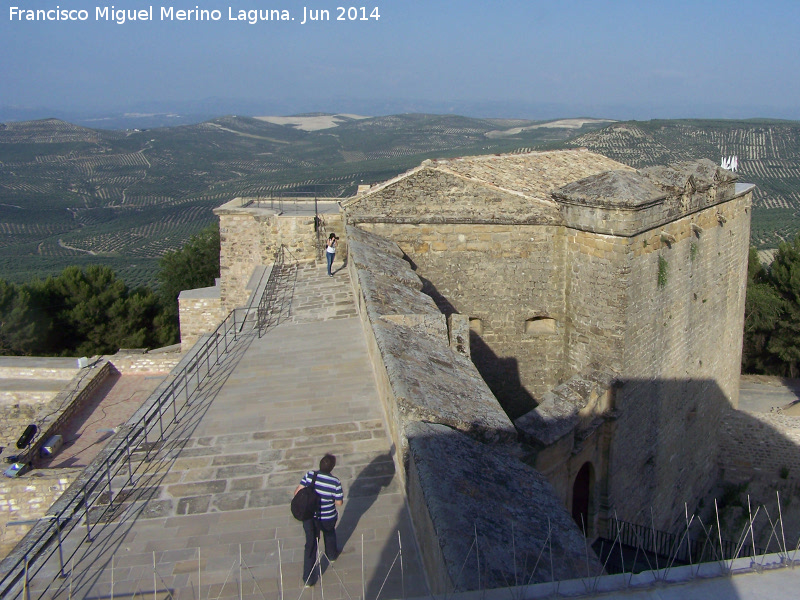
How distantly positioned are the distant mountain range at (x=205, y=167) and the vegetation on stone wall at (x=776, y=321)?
15.2 metres

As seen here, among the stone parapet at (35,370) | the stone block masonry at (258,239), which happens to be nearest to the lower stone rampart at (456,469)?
the stone block masonry at (258,239)

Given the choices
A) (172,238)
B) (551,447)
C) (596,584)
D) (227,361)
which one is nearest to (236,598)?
(596,584)

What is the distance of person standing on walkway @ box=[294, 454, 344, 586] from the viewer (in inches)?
173

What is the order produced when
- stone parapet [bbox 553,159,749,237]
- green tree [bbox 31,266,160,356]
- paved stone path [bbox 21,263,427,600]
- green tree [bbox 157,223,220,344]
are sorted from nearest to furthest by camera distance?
paved stone path [bbox 21,263,427,600]
stone parapet [bbox 553,159,749,237]
green tree [bbox 31,266,160,356]
green tree [bbox 157,223,220,344]

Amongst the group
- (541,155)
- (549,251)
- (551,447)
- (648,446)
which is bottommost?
(648,446)

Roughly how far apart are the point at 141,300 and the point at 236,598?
24.9 m

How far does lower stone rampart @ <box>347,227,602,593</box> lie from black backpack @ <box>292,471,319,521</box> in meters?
0.67

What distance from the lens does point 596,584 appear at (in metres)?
2.71

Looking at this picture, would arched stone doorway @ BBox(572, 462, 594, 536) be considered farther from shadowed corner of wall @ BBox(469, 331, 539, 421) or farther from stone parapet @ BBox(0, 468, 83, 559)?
stone parapet @ BBox(0, 468, 83, 559)

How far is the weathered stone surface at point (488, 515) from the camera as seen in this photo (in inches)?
134

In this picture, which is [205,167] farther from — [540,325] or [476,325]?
[540,325]

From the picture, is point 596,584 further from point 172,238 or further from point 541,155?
point 172,238

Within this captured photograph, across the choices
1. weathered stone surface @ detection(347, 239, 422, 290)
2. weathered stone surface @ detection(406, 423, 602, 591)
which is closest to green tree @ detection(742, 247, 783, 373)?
weathered stone surface @ detection(347, 239, 422, 290)

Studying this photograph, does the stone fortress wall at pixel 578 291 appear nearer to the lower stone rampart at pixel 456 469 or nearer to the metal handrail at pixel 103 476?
the lower stone rampart at pixel 456 469
